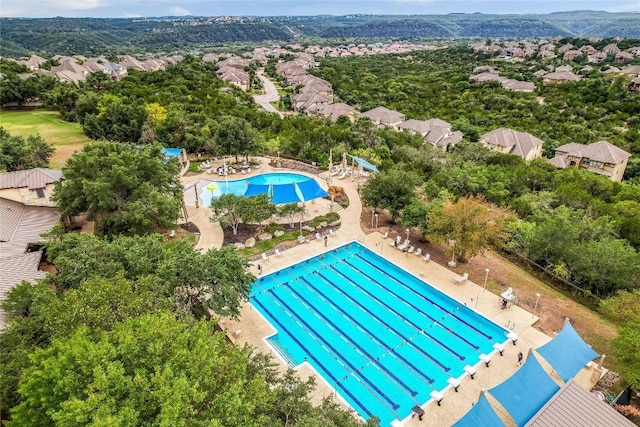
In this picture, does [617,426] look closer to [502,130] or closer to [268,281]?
[268,281]

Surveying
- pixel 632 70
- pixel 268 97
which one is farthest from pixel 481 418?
pixel 632 70

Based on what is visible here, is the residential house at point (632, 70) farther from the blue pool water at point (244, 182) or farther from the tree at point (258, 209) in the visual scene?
the tree at point (258, 209)

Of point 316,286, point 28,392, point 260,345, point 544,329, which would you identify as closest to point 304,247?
point 316,286

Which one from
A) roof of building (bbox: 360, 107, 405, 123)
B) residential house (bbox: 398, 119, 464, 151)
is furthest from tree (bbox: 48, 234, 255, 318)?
roof of building (bbox: 360, 107, 405, 123)

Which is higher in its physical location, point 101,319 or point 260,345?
point 101,319

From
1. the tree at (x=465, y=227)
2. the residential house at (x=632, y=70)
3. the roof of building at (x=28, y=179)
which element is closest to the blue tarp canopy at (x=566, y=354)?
the tree at (x=465, y=227)

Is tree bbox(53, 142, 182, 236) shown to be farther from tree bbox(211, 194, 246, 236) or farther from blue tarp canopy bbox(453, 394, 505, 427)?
blue tarp canopy bbox(453, 394, 505, 427)

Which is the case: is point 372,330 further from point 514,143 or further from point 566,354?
point 514,143
